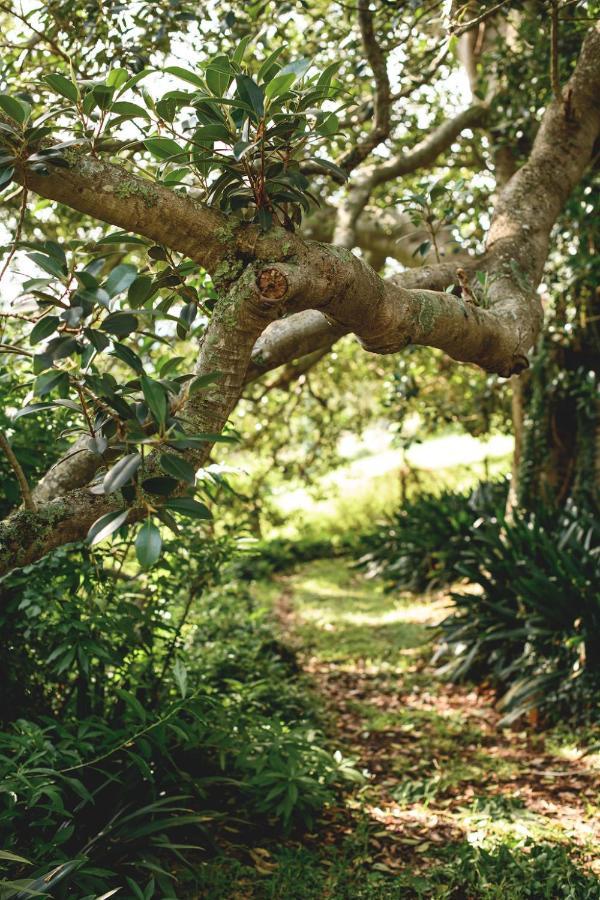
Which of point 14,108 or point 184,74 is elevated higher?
point 184,74

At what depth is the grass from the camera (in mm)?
2992

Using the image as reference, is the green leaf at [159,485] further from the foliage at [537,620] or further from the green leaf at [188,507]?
the foliage at [537,620]

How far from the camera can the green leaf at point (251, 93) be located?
5.34ft

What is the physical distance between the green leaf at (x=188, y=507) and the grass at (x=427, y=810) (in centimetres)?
216

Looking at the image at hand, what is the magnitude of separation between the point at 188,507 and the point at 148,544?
132 mm

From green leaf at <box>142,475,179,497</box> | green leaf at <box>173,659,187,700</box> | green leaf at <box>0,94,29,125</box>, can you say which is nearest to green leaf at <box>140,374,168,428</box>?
green leaf at <box>142,475,179,497</box>

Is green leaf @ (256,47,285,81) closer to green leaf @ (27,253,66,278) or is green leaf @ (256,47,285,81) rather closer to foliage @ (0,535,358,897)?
green leaf @ (27,253,66,278)

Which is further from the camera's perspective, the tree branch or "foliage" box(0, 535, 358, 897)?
the tree branch

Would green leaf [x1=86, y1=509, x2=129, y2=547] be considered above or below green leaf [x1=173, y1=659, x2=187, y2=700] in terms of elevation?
above

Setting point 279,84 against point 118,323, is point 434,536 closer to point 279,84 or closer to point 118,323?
point 279,84

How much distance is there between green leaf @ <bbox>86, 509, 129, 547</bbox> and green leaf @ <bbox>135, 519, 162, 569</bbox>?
54 mm

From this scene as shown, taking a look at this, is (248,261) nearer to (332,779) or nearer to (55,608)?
(55,608)

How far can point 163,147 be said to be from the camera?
191 centimetres

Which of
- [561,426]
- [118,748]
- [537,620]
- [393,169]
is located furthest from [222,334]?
[561,426]
